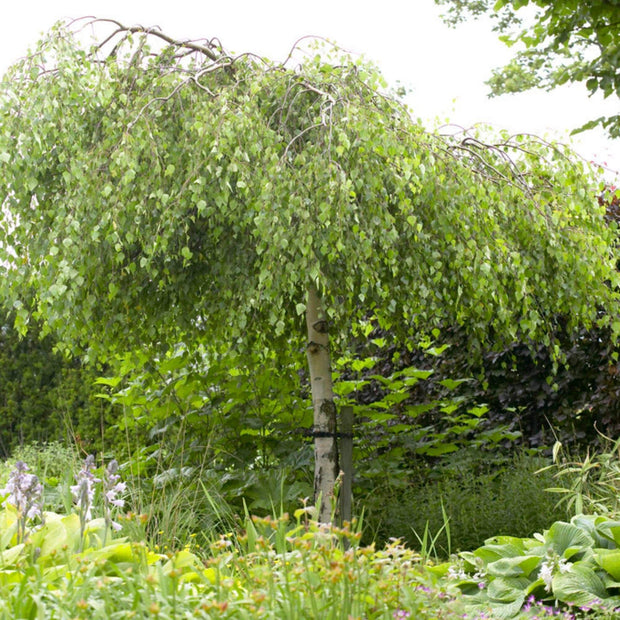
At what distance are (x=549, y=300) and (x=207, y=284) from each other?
6.61 feet

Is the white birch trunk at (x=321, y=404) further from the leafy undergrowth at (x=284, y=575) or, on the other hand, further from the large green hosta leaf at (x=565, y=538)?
the large green hosta leaf at (x=565, y=538)

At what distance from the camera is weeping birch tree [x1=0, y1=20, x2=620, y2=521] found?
3.74 m

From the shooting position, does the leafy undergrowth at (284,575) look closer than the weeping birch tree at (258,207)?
Yes

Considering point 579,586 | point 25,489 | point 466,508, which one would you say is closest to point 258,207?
point 25,489

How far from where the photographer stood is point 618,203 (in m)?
5.94

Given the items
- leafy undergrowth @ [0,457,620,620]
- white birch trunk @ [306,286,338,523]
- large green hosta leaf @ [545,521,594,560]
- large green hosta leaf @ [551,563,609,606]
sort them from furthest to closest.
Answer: white birch trunk @ [306,286,338,523]
large green hosta leaf @ [545,521,594,560]
large green hosta leaf @ [551,563,609,606]
leafy undergrowth @ [0,457,620,620]

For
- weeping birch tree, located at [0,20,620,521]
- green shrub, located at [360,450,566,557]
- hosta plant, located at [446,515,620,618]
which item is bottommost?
green shrub, located at [360,450,566,557]

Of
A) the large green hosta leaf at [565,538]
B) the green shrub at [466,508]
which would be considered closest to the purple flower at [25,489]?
the large green hosta leaf at [565,538]

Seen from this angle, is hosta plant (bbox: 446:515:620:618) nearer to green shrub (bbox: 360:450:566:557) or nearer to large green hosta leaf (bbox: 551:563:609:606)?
large green hosta leaf (bbox: 551:563:609:606)

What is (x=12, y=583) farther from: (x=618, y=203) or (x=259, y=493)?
(x=618, y=203)

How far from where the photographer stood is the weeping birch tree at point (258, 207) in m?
3.74

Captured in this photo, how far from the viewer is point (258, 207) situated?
359cm

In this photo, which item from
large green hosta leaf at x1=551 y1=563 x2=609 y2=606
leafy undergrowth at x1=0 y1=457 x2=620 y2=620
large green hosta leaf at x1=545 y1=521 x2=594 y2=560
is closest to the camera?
leafy undergrowth at x1=0 y1=457 x2=620 y2=620

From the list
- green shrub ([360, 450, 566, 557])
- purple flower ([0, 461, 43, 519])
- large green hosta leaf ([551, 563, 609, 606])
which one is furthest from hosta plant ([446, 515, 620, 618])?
purple flower ([0, 461, 43, 519])
